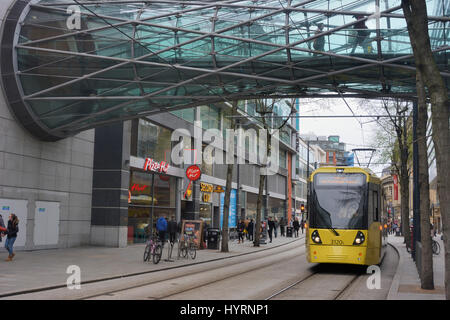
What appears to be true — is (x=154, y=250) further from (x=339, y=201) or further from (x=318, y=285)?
(x=318, y=285)

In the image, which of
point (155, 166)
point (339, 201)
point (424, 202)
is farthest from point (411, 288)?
point (155, 166)

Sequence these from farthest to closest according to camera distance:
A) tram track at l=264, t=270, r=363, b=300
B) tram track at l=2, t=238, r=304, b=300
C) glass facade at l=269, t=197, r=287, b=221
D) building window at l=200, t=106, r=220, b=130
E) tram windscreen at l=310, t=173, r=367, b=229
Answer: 1. glass facade at l=269, t=197, r=287, b=221
2. building window at l=200, t=106, r=220, b=130
3. tram windscreen at l=310, t=173, r=367, b=229
4. tram track at l=264, t=270, r=363, b=300
5. tram track at l=2, t=238, r=304, b=300

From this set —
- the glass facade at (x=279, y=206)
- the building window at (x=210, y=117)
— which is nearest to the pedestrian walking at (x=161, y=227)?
the building window at (x=210, y=117)

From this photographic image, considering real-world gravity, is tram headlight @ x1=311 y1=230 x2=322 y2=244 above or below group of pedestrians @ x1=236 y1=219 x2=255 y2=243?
above

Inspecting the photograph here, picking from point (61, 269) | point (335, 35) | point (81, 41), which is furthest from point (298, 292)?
point (81, 41)

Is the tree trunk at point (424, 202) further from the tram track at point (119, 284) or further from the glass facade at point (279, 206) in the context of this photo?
the glass facade at point (279, 206)

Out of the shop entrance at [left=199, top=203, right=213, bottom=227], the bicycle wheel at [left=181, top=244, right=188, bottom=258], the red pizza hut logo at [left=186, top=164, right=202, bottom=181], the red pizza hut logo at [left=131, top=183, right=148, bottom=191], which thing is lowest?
the bicycle wheel at [left=181, top=244, right=188, bottom=258]

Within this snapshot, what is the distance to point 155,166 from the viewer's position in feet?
103

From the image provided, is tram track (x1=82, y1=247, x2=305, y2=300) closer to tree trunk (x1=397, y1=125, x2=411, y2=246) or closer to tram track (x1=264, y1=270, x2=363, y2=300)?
tram track (x1=264, y1=270, x2=363, y2=300)

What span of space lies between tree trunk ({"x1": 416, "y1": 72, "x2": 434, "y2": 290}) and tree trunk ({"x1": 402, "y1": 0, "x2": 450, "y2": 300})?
11.4ft

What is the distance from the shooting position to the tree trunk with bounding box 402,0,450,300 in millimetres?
9641

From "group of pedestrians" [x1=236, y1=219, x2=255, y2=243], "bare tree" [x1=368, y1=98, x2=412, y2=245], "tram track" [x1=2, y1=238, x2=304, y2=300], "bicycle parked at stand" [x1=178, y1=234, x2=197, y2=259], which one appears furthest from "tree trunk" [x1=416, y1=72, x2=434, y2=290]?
"group of pedestrians" [x1=236, y1=219, x2=255, y2=243]

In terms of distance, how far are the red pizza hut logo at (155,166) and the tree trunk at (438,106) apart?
70.3ft

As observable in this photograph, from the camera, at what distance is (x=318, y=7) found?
19.6 m
